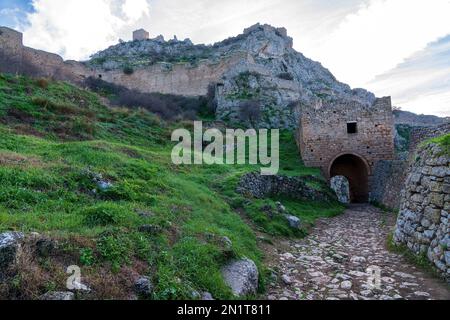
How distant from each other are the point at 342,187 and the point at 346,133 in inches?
177

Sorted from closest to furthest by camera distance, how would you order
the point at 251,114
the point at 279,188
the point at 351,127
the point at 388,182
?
1. the point at 279,188
2. the point at 388,182
3. the point at 351,127
4. the point at 251,114

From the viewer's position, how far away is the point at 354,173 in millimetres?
18016

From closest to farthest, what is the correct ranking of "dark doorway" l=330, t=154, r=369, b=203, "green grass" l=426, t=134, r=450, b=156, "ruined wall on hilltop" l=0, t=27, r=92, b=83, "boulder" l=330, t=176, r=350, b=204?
"green grass" l=426, t=134, r=450, b=156, "dark doorway" l=330, t=154, r=369, b=203, "boulder" l=330, t=176, r=350, b=204, "ruined wall on hilltop" l=0, t=27, r=92, b=83

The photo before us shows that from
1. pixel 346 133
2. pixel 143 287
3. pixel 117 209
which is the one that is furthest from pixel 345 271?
pixel 346 133

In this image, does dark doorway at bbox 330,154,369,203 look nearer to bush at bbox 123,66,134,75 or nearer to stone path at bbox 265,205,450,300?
stone path at bbox 265,205,450,300

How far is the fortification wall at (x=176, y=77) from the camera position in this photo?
36844 millimetres

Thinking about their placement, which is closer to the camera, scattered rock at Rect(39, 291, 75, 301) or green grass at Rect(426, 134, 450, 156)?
scattered rock at Rect(39, 291, 75, 301)

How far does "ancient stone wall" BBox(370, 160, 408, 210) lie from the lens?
11142 mm

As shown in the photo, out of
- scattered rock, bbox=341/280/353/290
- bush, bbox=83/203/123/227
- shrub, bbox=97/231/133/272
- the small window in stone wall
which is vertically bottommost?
scattered rock, bbox=341/280/353/290

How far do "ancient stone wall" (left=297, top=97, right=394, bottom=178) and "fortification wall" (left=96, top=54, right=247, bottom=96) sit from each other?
21187 mm

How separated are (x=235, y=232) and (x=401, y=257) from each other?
3.16 metres

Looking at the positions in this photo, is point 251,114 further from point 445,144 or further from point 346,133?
point 445,144

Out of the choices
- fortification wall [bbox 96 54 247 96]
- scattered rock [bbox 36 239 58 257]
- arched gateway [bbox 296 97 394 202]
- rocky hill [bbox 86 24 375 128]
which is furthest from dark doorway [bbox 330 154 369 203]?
fortification wall [bbox 96 54 247 96]
